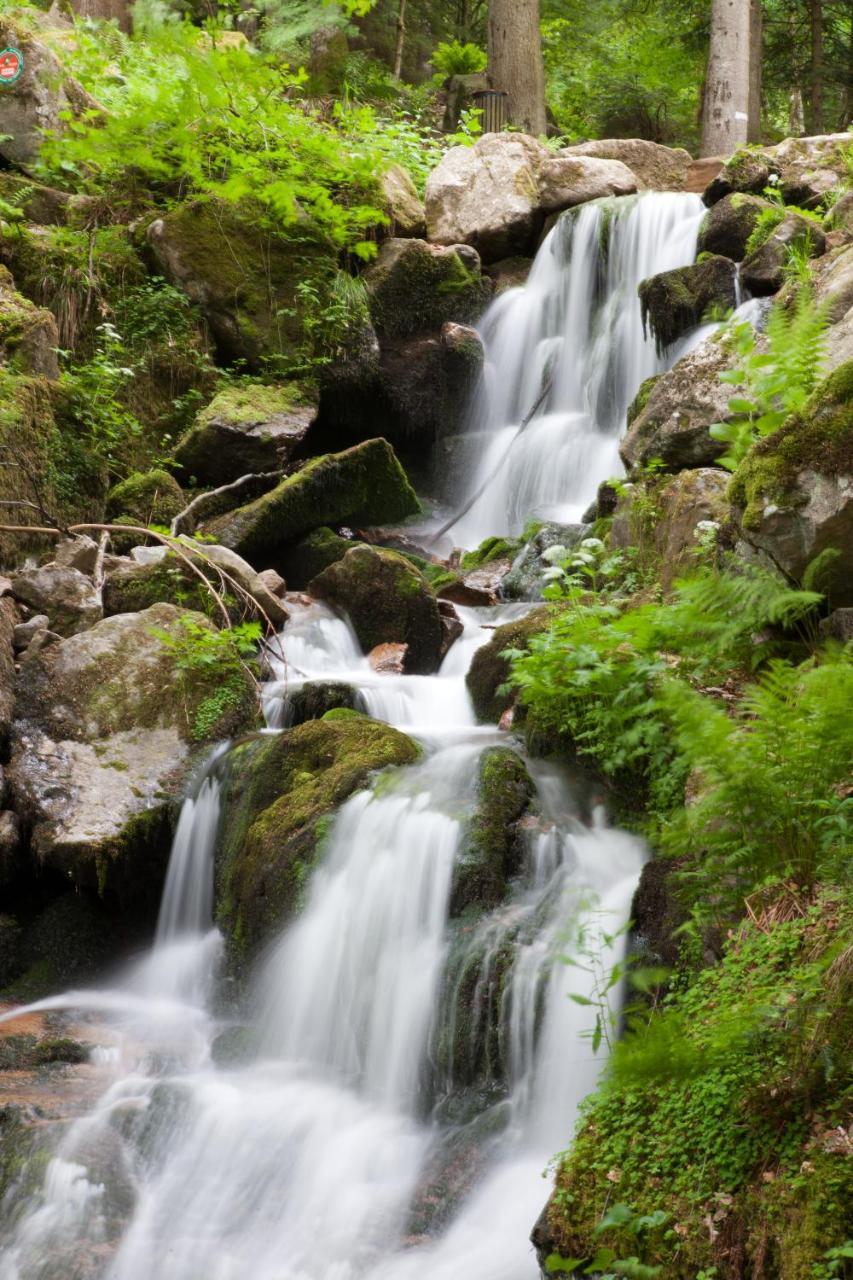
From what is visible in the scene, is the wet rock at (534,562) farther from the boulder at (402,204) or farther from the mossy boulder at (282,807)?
the boulder at (402,204)

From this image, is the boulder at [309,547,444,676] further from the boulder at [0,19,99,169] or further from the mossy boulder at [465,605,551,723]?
the boulder at [0,19,99,169]

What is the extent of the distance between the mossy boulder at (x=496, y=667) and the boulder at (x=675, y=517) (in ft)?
2.53

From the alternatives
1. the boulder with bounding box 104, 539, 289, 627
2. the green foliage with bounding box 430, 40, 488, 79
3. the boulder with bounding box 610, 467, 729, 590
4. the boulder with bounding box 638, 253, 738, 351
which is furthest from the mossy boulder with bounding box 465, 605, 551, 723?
the green foliage with bounding box 430, 40, 488, 79

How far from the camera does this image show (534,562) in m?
8.62

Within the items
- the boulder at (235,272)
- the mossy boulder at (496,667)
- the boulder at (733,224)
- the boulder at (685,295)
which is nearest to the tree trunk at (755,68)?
the boulder at (733,224)

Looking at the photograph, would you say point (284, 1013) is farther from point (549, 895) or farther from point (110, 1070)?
point (549, 895)

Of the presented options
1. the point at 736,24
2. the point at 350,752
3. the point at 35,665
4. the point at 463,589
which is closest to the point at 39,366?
the point at 35,665

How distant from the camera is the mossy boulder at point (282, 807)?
5.20m

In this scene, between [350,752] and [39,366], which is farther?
[39,366]

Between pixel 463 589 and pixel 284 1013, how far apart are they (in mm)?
4514

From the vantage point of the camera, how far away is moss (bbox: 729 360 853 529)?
13.9ft

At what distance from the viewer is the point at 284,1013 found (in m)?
4.82

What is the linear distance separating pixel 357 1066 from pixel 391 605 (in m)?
4.05

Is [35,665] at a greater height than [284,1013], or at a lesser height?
greater
